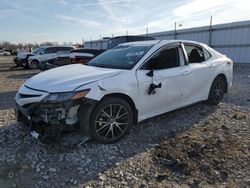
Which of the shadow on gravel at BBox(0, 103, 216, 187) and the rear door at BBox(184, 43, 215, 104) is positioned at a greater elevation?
the rear door at BBox(184, 43, 215, 104)

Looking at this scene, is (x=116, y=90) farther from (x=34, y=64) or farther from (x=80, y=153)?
(x=34, y=64)

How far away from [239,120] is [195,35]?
15153 mm

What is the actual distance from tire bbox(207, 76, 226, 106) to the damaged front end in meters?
3.38

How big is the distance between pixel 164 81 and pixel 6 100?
5.03 metres

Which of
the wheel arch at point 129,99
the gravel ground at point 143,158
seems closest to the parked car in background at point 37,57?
the gravel ground at point 143,158

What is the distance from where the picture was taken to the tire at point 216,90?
6013 millimetres

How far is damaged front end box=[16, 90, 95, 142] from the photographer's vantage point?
3.59m

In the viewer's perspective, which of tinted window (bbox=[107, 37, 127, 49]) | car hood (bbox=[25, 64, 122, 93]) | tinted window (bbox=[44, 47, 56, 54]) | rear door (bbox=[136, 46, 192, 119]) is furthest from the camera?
Answer: tinted window (bbox=[44, 47, 56, 54])

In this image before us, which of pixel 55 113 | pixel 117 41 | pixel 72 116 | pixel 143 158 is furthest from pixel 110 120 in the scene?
pixel 117 41

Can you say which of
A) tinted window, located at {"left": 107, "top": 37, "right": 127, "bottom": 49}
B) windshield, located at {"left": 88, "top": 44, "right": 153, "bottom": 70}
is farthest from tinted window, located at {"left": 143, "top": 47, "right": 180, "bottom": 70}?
tinted window, located at {"left": 107, "top": 37, "right": 127, "bottom": 49}

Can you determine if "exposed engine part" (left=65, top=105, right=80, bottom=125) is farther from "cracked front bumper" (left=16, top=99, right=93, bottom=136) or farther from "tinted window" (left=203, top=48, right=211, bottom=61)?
"tinted window" (left=203, top=48, right=211, bottom=61)

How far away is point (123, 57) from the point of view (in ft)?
15.9

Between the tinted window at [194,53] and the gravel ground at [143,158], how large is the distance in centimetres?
137

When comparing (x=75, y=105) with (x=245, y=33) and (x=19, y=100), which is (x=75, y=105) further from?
(x=245, y=33)
